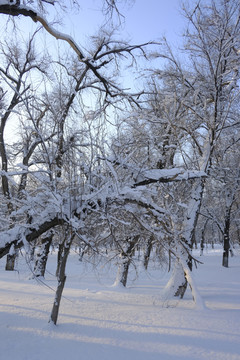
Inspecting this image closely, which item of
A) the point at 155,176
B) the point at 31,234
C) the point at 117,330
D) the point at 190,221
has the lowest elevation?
the point at 117,330

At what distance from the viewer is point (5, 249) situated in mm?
4918

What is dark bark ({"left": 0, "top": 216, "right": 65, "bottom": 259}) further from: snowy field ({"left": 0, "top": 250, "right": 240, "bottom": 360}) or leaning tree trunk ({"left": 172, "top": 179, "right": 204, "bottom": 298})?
leaning tree trunk ({"left": 172, "top": 179, "right": 204, "bottom": 298})

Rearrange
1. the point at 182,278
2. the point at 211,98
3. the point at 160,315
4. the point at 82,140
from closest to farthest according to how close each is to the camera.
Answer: the point at 82,140, the point at 160,315, the point at 182,278, the point at 211,98

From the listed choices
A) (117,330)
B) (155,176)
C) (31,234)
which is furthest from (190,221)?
(31,234)

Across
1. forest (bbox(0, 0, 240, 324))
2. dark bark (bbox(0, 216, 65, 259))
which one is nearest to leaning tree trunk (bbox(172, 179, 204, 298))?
forest (bbox(0, 0, 240, 324))

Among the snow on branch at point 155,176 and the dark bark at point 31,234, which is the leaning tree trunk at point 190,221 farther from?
the dark bark at point 31,234

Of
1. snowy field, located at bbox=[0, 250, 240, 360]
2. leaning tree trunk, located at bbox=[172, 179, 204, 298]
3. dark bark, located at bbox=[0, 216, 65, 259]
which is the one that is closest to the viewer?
snowy field, located at bbox=[0, 250, 240, 360]

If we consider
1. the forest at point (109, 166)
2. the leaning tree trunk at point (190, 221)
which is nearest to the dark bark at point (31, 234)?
the forest at point (109, 166)

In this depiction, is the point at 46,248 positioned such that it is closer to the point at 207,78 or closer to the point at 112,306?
the point at 112,306

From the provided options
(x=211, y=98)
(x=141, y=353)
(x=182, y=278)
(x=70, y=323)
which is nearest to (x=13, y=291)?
(x=70, y=323)

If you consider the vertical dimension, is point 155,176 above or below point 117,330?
above

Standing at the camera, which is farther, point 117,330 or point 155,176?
point 155,176

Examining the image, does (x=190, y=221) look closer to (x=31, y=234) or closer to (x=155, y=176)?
(x=155, y=176)

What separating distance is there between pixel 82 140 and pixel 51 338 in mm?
3794
